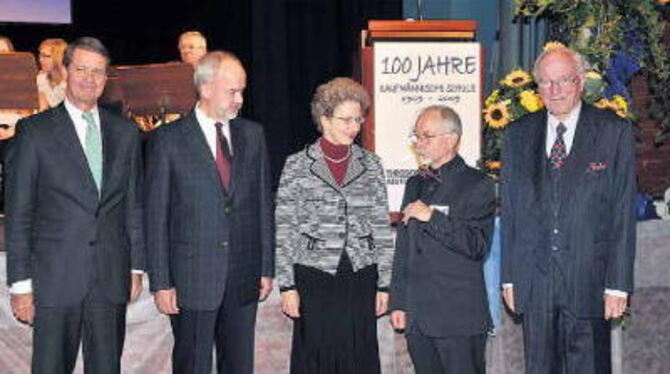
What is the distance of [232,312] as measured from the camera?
11.6 ft

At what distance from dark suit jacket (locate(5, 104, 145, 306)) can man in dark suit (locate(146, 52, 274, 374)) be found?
0.15m

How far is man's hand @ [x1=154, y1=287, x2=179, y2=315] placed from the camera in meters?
3.45

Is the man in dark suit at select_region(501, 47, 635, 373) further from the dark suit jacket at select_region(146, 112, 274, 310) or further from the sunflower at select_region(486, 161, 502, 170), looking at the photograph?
the dark suit jacket at select_region(146, 112, 274, 310)

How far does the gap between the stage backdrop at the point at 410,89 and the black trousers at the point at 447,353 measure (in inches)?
35.4

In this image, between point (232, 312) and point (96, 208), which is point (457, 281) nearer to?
point (232, 312)

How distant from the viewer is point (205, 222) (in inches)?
136

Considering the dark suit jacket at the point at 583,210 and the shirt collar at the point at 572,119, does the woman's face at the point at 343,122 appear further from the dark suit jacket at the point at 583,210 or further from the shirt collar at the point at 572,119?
the shirt collar at the point at 572,119

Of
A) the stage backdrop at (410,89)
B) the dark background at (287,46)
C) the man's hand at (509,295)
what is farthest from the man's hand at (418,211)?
the dark background at (287,46)

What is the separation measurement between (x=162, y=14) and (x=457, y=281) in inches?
246

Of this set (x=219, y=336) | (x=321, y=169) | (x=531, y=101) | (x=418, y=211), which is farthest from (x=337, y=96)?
(x=531, y=101)

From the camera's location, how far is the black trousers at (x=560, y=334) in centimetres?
336

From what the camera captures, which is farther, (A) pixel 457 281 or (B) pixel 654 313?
(B) pixel 654 313

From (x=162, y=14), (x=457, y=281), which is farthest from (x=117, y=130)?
(x=162, y=14)

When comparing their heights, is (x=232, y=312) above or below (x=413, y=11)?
below
